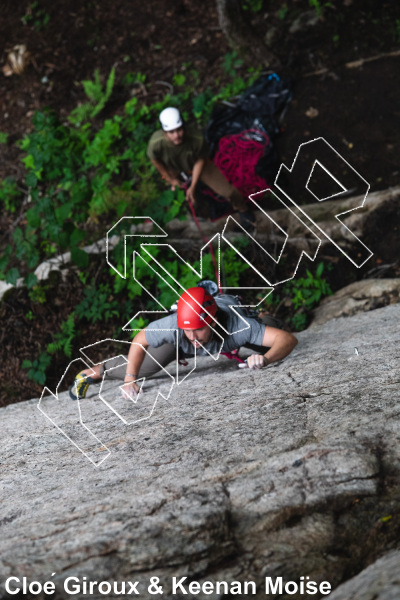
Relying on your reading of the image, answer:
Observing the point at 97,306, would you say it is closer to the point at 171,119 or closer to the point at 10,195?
the point at 171,119

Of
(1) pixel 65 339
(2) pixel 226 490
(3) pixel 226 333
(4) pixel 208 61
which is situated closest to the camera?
(2) pixel 226 490

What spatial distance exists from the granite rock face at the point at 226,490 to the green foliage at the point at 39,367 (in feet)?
Result: 9.92

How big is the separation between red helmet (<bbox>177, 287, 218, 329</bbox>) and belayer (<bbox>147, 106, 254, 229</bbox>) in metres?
3.45

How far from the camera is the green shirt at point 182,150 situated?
7258 millimetres

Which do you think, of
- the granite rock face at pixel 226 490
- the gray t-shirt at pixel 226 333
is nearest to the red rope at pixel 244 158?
the gray t-shirt at pixel 226 333

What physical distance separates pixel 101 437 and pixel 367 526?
189 centimetres

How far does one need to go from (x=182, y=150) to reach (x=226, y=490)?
567 centimetres

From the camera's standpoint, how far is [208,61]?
972cm

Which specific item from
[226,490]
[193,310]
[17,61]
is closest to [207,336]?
[193,310]

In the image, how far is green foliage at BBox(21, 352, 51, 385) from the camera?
6.78 meters

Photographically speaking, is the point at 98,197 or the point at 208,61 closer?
the point at 98,197

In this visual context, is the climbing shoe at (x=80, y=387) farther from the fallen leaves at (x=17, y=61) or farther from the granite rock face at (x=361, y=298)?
the fallen leaves at (x=17, y=61)

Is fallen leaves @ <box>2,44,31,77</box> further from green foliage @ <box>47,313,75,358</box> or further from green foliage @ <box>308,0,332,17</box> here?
green foliage @ <box>47,313,75,358</box>

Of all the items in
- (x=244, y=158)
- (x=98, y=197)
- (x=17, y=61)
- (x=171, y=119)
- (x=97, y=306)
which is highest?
(x=17, y=61)
